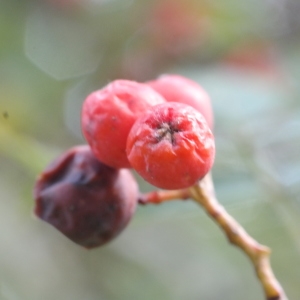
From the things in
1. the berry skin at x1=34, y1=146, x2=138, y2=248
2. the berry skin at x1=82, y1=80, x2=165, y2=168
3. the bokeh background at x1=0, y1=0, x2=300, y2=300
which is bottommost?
the bokeh background at x1=0, y1=0, x2=300, y2=300

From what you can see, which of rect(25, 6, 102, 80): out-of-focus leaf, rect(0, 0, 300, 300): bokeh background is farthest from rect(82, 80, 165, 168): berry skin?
rect(25, 6, 102, 80): out-of-focus leaf

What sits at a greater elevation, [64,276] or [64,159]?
[64,159]

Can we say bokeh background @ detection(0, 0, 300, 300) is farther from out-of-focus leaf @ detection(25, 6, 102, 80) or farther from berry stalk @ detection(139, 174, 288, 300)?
berry stalk @ detection(139, 174, 288, 300)

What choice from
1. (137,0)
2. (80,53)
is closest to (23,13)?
(80,53)

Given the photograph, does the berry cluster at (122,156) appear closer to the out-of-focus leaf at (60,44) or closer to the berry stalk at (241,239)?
the berry stalk at (241,239)

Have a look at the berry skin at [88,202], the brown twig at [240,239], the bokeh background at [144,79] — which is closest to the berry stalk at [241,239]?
the brown twig at [240,239]

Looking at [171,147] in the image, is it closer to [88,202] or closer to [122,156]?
Answer: [122,156]

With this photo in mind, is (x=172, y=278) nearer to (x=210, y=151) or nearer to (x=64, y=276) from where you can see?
(x=64, y=276)
